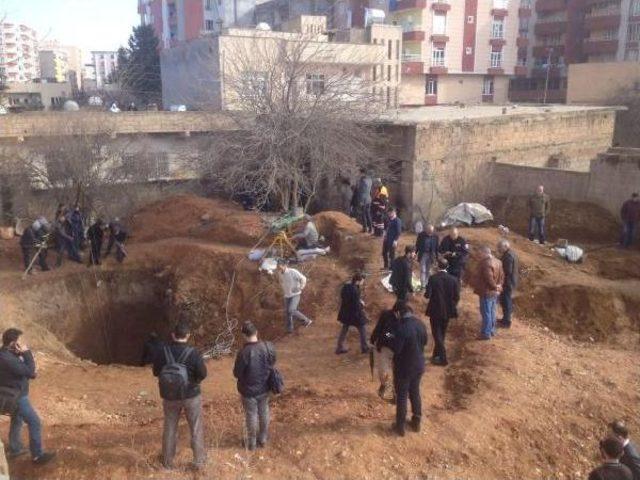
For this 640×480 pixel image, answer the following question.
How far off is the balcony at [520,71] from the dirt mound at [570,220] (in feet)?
115

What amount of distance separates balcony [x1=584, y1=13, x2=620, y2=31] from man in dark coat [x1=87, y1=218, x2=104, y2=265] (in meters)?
46.3

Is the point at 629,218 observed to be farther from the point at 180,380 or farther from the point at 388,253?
the point at 180,380

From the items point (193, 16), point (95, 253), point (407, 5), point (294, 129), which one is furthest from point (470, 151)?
point (193, 16)

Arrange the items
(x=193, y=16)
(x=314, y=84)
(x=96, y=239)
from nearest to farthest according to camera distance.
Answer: (x=96, y=239)
(x=314, y=84)
(x=193, y=16)

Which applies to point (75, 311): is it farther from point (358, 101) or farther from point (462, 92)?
point (462, 92)

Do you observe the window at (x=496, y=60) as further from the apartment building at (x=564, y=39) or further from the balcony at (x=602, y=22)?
the balcony at (x=602, y=22)

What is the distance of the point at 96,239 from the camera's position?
580 inches

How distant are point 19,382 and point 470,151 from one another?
16.3 m

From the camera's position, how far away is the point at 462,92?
46.9 m

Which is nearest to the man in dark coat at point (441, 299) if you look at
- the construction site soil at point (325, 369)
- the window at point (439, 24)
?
the construction site soil at point (325, 369)

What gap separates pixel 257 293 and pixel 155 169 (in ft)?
38.7

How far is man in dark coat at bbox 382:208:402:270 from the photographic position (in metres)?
11.7

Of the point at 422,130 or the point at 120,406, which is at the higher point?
the point at 422,130

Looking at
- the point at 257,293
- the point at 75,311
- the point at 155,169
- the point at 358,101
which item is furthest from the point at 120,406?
the point at 155,169
